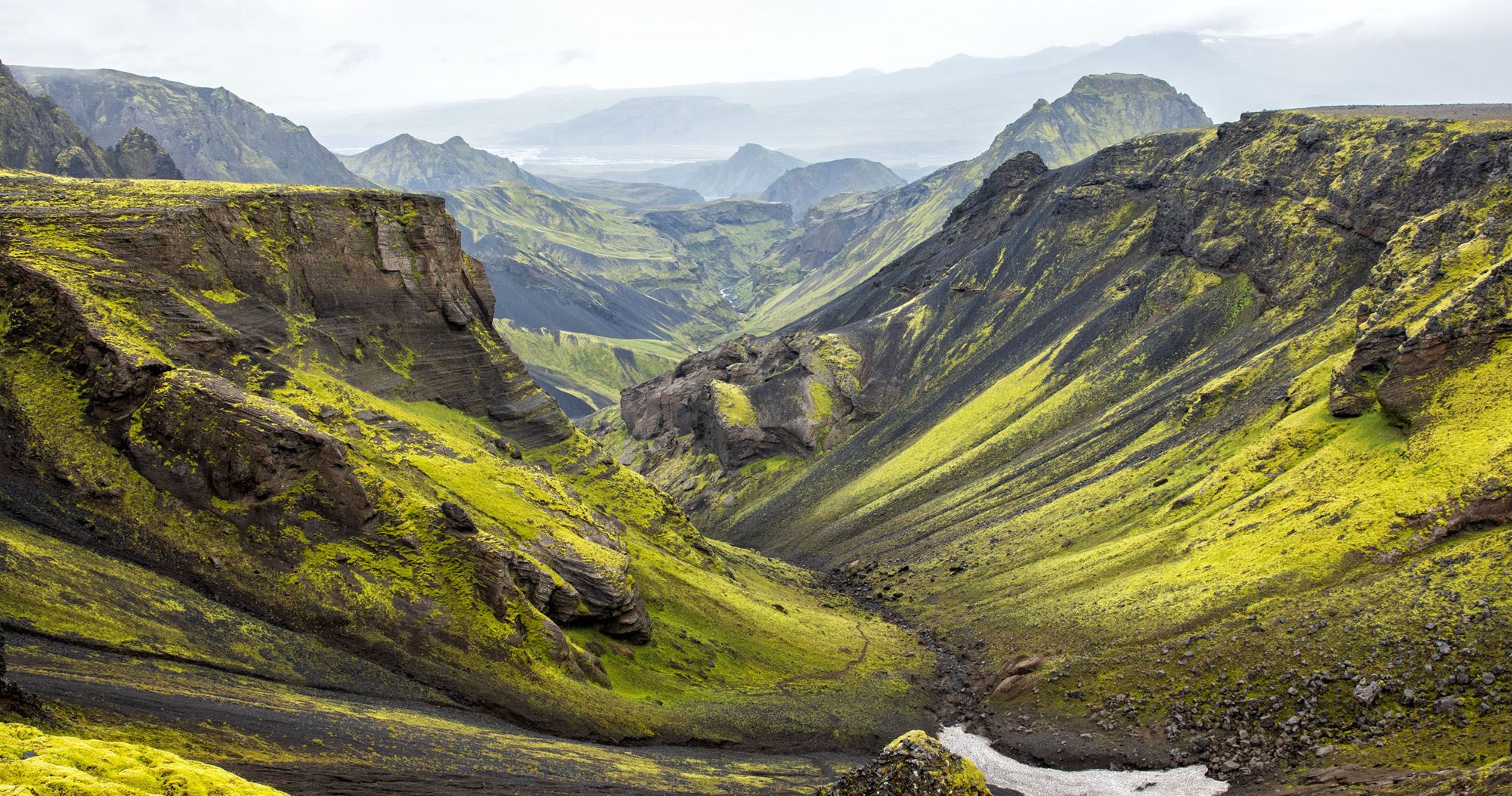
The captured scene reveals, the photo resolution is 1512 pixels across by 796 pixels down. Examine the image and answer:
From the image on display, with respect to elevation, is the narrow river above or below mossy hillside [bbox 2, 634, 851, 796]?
below

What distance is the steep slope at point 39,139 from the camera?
16100cm

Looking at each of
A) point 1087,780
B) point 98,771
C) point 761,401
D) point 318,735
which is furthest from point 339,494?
point 761,401

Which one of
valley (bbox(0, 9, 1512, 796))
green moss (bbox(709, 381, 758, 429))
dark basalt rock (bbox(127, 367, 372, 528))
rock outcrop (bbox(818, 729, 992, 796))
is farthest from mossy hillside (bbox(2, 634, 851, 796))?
green moss (bbox(709, 381, 758, 429))

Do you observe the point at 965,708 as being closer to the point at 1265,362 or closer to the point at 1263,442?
the point at 1263,442

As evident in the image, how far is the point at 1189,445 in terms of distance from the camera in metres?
88.8

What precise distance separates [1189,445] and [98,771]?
88.2m

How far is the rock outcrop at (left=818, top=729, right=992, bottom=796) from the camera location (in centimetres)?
3481

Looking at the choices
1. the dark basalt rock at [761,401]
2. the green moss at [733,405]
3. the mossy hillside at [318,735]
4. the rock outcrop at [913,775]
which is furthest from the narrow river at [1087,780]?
the green moss at [733,405]

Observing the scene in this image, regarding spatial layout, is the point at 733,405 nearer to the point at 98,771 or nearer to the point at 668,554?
the point at 668,554

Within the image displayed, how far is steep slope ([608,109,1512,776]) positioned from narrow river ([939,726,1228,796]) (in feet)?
5.32

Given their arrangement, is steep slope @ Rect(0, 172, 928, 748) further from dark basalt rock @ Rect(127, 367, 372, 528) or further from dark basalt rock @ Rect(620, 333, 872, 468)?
dark basalt rock @ Rect(620, 333, 872, 468)

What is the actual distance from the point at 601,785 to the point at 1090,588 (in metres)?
46.8

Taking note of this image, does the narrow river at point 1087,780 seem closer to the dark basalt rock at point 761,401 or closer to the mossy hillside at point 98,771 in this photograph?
the mossy hillside at point 98,771

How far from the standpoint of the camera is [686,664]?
6328 cm
